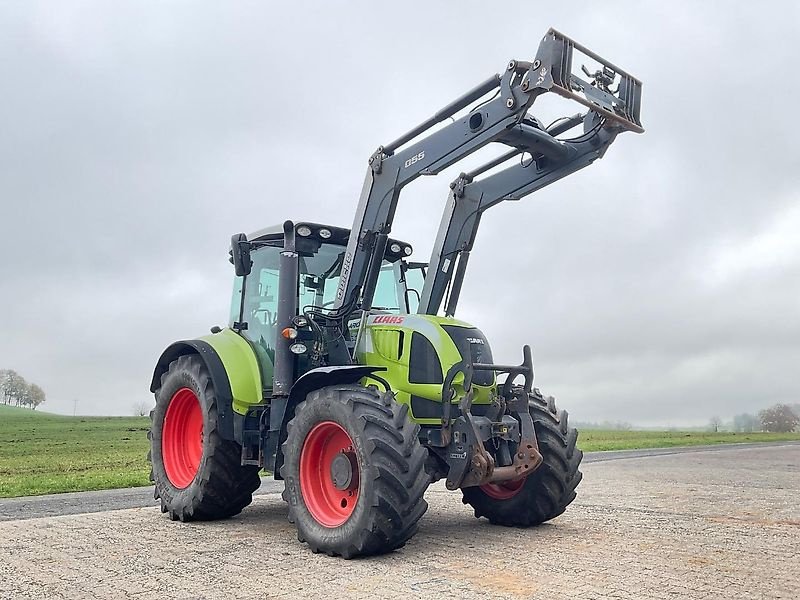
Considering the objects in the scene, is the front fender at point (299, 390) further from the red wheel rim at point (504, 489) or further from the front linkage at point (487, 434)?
the red wheel rim at point (504, 489)

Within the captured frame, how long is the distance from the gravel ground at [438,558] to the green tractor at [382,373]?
0.42m

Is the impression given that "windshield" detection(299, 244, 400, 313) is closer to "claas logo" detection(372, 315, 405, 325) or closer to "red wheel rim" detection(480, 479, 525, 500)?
"claas logo" detection(372, 315, 405, 325)

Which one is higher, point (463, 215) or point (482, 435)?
point (463, 215)

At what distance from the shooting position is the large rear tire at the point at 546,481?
7535mm

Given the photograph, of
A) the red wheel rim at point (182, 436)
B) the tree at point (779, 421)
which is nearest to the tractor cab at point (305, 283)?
the red wheel rim at point (182, 436)

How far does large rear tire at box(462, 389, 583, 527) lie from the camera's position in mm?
7535

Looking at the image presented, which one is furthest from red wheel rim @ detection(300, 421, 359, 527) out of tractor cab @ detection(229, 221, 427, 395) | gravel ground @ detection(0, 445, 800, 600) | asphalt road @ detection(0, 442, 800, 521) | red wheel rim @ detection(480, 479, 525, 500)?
asphalt road @ detection(0, 442, 800, 521)

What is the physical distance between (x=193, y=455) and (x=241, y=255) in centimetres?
246

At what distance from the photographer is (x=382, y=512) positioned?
5.92 m

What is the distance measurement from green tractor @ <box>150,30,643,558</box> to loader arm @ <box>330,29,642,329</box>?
0.05 ft

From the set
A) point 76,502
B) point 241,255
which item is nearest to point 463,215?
point 241,255

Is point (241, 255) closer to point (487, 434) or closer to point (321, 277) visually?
point (321, 277)

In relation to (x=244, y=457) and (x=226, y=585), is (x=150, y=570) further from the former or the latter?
(x=244, y=457)

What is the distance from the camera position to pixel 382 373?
741 cm
